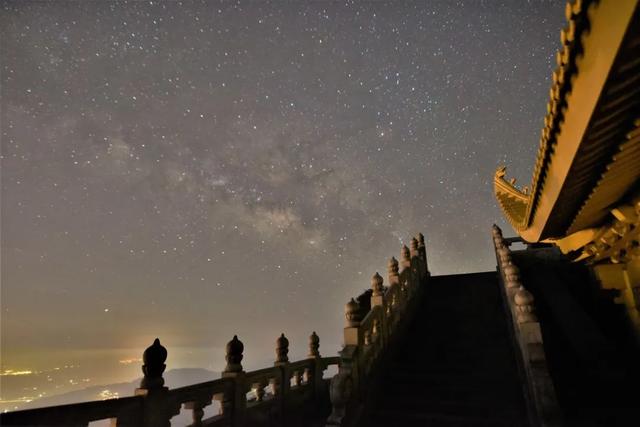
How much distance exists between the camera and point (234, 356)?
7133 mm

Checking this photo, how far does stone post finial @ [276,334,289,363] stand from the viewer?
8812mm

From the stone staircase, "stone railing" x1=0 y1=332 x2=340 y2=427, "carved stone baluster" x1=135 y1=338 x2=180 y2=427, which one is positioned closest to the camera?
"stone railing" x1=0 y1=332 x2=340 y2=427

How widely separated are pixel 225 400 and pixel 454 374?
456cm

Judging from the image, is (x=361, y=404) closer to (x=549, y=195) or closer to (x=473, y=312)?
(x=549, y=195)

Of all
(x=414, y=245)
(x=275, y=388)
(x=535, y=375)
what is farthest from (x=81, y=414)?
(x=414, y=245)

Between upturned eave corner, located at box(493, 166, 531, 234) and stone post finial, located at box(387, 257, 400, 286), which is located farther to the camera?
upturned eave corner, located at box(493, 166, 531, 234)

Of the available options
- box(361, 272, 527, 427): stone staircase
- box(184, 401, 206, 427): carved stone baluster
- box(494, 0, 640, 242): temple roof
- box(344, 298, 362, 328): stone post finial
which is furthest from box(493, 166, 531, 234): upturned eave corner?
box(184, 401, 206, 427): carved stone baluster

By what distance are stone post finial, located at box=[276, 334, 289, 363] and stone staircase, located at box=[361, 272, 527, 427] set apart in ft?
9.24

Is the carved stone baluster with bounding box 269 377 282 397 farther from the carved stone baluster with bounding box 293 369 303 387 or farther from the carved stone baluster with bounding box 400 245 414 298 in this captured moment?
the carved stone baluster with bounding box 400 245 414 298

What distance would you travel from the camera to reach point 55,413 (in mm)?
3514

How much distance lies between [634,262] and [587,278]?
5.54 metres

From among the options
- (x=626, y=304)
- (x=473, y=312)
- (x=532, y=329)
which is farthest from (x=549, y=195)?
(x=473, y=312)

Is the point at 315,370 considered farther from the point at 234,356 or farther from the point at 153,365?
the point at 153,365

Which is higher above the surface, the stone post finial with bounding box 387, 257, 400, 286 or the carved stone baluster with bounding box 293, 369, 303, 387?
the stone post finial with bounding box 387, 257, 400, 286
